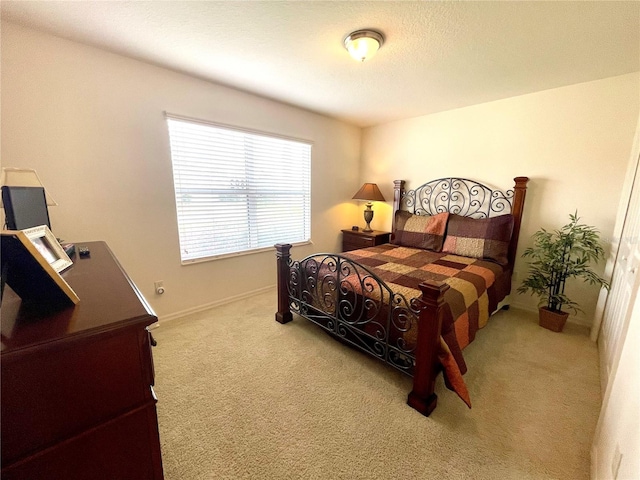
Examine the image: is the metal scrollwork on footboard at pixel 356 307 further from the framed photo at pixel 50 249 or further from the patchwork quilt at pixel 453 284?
the framed photo at pixel 50 249

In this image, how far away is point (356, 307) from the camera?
79.4 inches

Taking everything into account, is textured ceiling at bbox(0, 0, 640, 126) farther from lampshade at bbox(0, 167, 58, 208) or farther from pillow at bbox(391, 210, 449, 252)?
pillow at bbox(391, 210, 449, 252)

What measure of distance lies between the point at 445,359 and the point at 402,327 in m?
0.31

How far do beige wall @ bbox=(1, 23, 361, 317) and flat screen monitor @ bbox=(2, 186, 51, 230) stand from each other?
0.52 m

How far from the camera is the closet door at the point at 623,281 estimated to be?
1604 mm

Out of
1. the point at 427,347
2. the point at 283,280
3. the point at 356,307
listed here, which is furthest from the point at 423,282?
the point at 283,280

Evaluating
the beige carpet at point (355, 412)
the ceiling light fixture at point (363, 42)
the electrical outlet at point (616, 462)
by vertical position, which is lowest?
the beige carpet at point (355, 412)

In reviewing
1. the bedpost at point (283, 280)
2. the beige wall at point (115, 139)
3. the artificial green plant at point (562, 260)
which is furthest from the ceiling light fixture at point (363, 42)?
the artificial green plant at point (562, 260)

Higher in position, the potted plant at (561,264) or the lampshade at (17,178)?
the lampshade at (17,178)

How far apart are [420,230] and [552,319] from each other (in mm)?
1512

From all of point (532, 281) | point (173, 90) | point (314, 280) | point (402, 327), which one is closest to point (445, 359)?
point (402, 327)

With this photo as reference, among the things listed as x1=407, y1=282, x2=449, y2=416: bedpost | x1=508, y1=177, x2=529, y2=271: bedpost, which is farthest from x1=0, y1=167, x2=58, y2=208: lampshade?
x1=508, y1=177, x2=529, y2=271: bedpost

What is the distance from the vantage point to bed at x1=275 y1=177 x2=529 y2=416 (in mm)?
1549

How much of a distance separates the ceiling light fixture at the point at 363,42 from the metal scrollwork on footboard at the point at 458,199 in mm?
2081
